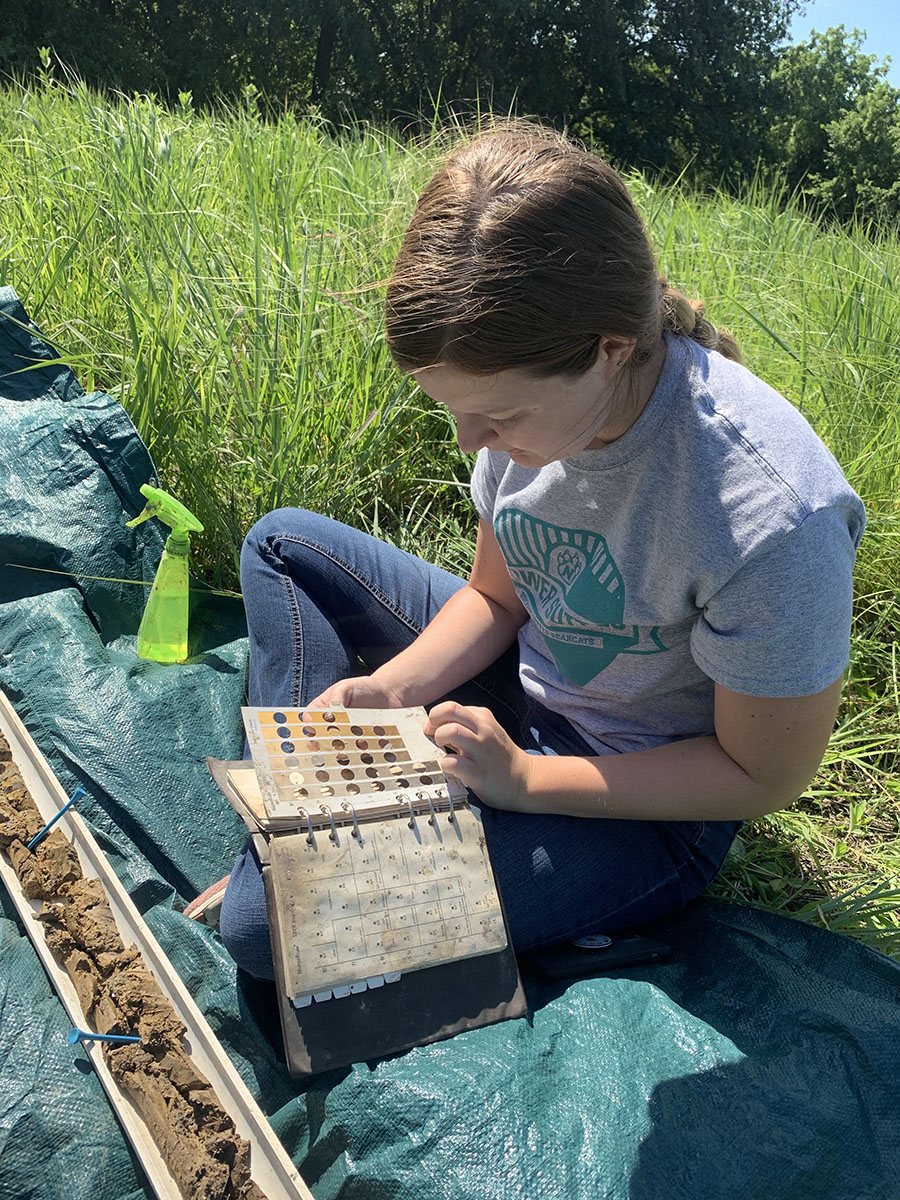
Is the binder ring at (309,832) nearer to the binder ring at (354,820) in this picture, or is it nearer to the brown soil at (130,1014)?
the binder ring at (354,820)

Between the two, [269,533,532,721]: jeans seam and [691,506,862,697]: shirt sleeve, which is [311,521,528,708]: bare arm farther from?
[691,506,862,697]: shirt sleeve

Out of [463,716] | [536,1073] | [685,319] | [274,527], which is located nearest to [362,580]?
[274,527]

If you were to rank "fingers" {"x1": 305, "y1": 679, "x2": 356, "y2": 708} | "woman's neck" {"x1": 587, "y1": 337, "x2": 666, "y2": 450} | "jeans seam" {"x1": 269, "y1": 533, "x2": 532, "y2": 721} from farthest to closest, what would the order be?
1. "jeans seam" {"x1": 269, "y1": 533, "x2": 532, "y2": 721}
2. "fingers" {"x1": 305, "y1": 679, "x2": 356, "y2": 708}
3. "woman's neck" {"x1": 587, "y1": 337, "x2": 666, "y2": 450}

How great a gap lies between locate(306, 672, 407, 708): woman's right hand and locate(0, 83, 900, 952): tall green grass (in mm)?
656

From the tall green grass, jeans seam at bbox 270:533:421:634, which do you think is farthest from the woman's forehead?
the tall green grass

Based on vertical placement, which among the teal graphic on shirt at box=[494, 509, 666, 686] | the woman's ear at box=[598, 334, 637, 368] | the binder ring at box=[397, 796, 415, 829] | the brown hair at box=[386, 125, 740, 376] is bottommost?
the binder ring at box=[397, 796, 415, 829]

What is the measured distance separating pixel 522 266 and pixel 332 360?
1.40m

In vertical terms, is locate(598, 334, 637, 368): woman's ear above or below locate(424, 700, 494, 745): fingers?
above

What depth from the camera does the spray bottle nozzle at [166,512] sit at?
1.89 m

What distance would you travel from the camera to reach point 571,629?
4.38ft

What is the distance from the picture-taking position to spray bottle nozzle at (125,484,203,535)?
1.89 m

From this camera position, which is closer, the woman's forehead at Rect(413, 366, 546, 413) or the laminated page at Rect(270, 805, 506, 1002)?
the woman's forehead at Rect(413, 366, 546, 413)

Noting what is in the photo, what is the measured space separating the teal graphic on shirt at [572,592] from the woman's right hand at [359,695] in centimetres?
28

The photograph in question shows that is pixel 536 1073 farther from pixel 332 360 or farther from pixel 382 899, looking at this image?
pixel 332 360
